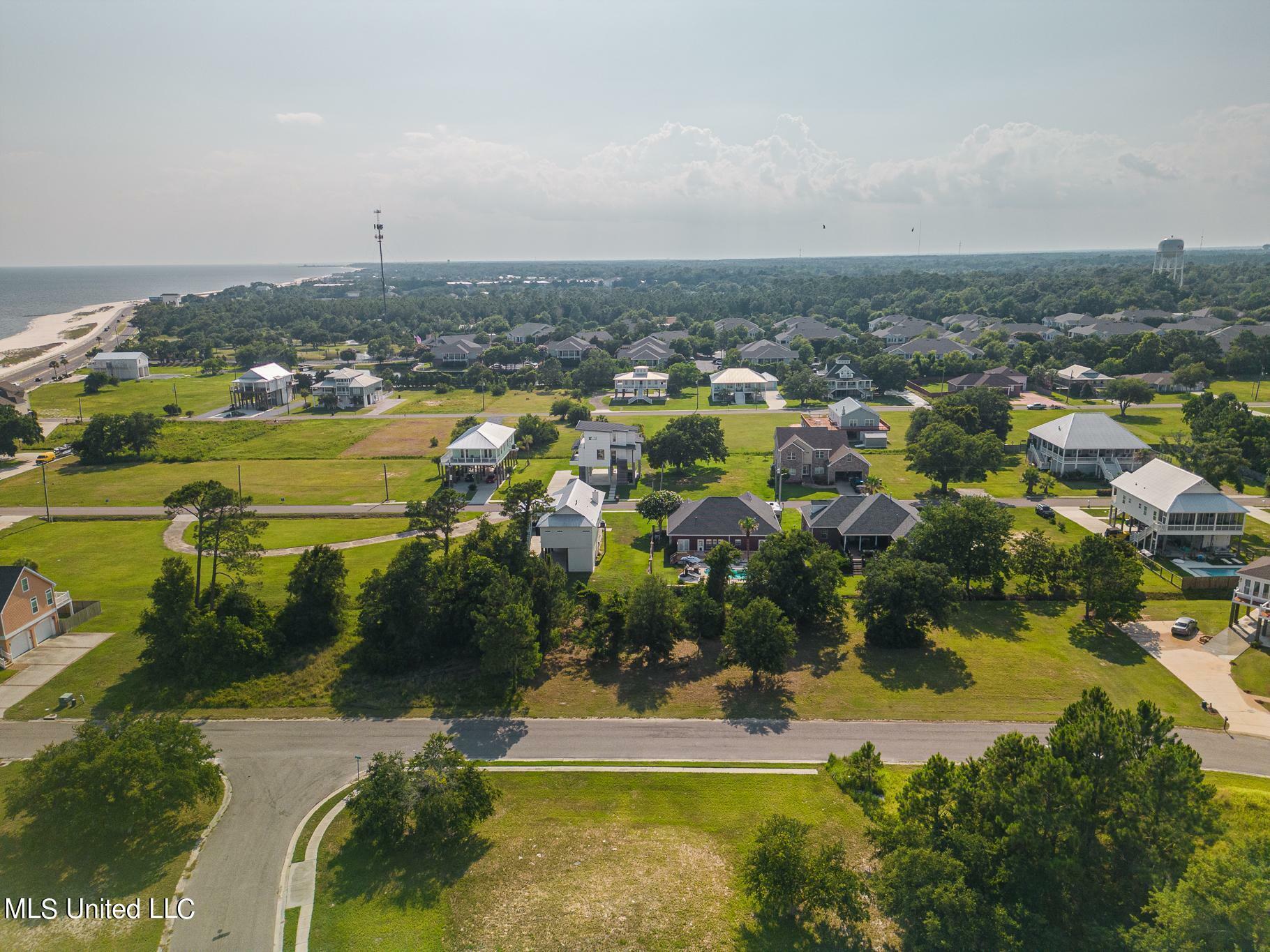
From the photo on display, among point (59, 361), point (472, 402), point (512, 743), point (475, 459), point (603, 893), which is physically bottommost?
point (603, 893)

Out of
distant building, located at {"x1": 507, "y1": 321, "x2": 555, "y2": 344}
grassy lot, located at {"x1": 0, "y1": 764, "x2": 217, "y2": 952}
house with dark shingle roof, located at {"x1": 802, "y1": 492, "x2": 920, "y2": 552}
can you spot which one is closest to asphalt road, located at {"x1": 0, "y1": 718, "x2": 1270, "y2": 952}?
grassy lot, located at {"x1": 0, "y1": 764, "x2": 217, "y2": 952}

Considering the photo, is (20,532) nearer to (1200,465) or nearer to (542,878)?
(542,878)

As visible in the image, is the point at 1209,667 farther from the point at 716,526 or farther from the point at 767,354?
the point at 767,354

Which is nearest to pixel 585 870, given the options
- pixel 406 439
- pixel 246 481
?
pixel 246 481

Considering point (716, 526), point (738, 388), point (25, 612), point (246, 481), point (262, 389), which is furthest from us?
point (738, 388)

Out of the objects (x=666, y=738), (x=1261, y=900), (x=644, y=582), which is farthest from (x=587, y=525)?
(x=1261, y=900)

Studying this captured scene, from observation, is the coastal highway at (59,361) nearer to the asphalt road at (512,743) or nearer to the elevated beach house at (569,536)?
the elevated beach house at (569,536)
